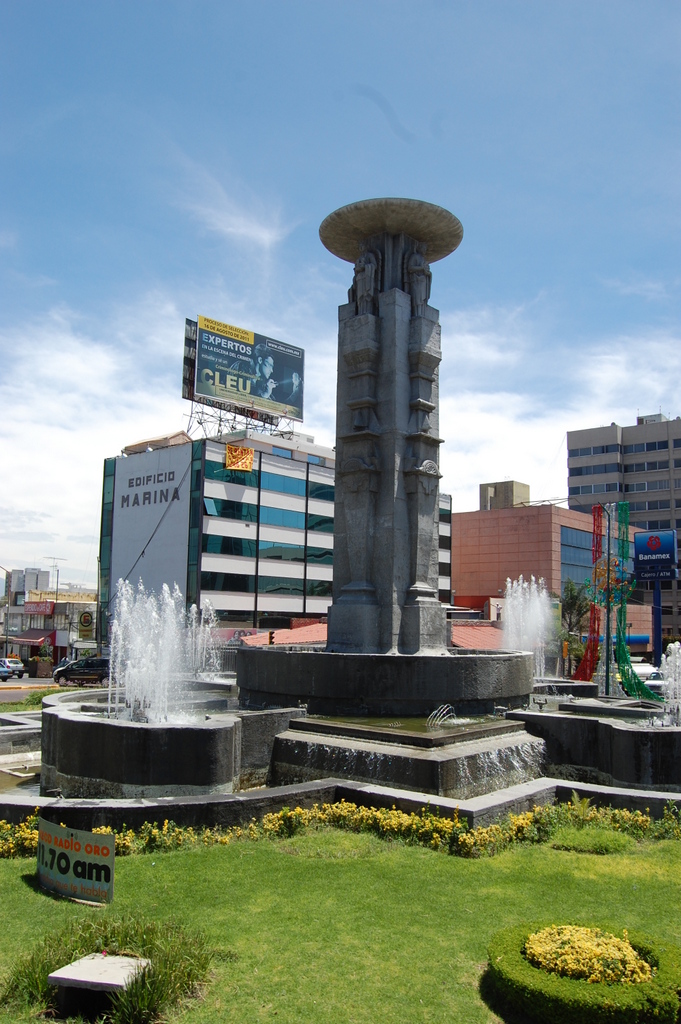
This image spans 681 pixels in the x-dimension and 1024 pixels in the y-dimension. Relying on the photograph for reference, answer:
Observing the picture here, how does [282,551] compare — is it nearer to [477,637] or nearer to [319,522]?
[319,522]

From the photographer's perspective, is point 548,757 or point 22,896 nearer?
point 22,896

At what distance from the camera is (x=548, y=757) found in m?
13.1

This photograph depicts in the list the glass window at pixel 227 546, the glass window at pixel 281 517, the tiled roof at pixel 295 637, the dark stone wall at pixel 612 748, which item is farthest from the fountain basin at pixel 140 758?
the glass window at pixel 281 517

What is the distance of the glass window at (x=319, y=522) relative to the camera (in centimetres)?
5816

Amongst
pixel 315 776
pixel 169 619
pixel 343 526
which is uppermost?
pixel 343 526

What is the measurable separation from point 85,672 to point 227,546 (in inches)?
644

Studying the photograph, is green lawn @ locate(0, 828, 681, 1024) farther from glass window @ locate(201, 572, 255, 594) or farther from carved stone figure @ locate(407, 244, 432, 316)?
glass window @ locate(201, 572, 255, 594)

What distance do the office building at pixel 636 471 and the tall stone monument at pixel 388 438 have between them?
72247 millimetres

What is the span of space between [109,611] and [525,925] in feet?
173

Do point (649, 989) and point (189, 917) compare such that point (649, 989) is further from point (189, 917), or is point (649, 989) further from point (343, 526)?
point (343, 526)

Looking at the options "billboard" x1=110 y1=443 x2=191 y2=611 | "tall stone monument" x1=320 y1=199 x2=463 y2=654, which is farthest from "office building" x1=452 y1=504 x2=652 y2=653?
"tall stone monument" x1=320 y1=199 x2=463 y2=654

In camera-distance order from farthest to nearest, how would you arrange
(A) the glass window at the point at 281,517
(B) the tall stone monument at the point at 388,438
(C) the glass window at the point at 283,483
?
(C) the glass window at the point at 283,483 < (A) the glass window at the point at 281,517 < (B) the tall stone monument at the point at 388,438

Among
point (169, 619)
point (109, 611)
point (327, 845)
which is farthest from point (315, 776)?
point (109, 611)

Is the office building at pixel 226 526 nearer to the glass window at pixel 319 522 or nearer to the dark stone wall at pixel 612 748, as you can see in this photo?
the glass window at pixel 319 522
